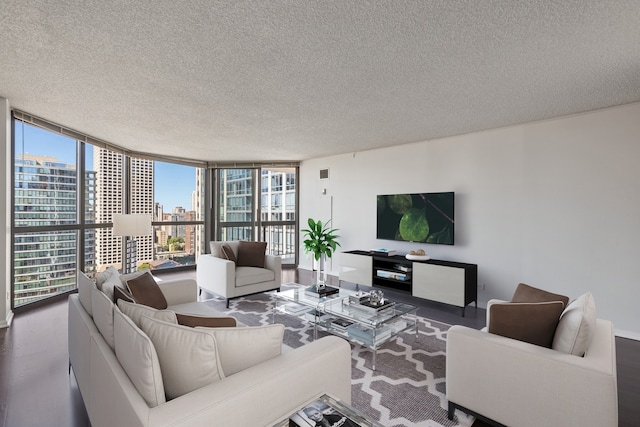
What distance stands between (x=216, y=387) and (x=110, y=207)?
17.1 feet

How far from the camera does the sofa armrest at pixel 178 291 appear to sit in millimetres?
2871

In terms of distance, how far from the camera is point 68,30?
75.5 inches

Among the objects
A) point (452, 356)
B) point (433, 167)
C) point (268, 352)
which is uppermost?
point (433, 167)

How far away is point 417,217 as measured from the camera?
4.69 m

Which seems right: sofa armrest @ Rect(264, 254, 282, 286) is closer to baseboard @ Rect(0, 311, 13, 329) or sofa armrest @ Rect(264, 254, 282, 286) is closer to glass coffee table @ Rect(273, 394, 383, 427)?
baseboard @ Rect(0, 311, 13, 329)

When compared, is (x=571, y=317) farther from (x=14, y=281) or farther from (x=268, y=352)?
(x=14, y=281)

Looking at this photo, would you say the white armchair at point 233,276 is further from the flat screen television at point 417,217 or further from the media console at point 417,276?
the flat screen television at point 417,217

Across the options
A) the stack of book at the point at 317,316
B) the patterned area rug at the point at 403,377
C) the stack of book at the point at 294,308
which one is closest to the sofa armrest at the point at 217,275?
the patterned area rug at the point at 403,377

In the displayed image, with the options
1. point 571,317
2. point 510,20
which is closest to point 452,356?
point 571,317

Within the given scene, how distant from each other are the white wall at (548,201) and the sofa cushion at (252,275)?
2097 millimetres

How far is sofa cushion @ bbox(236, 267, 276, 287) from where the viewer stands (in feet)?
13.6

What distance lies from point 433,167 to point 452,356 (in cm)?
327

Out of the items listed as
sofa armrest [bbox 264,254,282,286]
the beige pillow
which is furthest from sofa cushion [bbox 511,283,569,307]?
sofa armrest [bbox 264,254,282,286]

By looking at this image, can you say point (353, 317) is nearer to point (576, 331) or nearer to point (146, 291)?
point (576, 331)
